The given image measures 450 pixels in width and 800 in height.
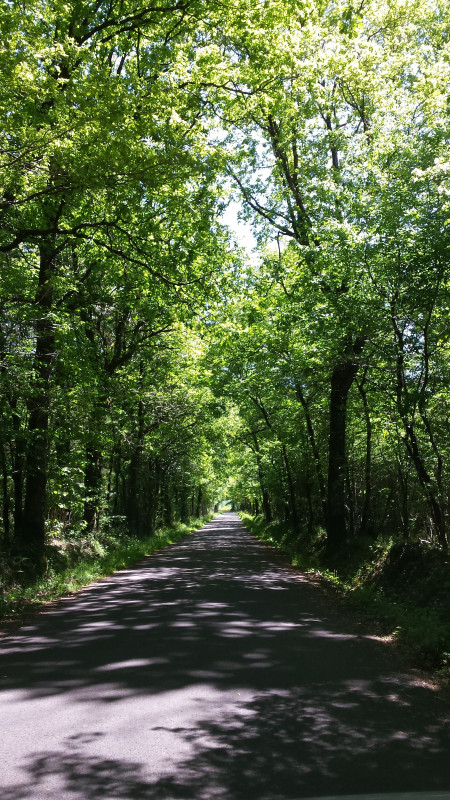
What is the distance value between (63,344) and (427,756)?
944 cm

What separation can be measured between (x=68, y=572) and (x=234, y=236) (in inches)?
405

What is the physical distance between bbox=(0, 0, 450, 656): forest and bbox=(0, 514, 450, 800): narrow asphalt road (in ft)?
9.15

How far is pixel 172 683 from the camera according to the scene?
495 centimetres

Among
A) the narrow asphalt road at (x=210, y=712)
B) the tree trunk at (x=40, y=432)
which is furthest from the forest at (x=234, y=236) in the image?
the narrow asphalt road at (x=210, y=712)

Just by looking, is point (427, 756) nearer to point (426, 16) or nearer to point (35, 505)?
point (35, 505)

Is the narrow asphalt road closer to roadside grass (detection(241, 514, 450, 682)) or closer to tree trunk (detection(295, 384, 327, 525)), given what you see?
roadside grass (detection(241, 514, 450, 682))

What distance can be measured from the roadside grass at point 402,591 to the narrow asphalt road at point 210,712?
0.51m

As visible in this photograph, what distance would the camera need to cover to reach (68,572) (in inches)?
463

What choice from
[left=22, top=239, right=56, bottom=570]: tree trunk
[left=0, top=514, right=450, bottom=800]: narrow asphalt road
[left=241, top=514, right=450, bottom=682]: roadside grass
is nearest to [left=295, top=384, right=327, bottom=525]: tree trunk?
[left=241, top=514, right=450, bottom=682]: roadside grass

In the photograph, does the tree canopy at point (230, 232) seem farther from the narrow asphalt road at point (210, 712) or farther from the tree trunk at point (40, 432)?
the narrow asphalt road at point (210, 712)

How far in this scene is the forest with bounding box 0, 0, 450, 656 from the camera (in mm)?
7688

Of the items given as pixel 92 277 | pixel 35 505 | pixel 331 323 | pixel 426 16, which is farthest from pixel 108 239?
pixel 426 16

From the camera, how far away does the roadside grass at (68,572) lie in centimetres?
902

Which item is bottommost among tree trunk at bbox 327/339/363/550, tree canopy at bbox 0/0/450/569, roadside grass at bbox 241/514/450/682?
roadside grass at bbox 241/514/450/682
